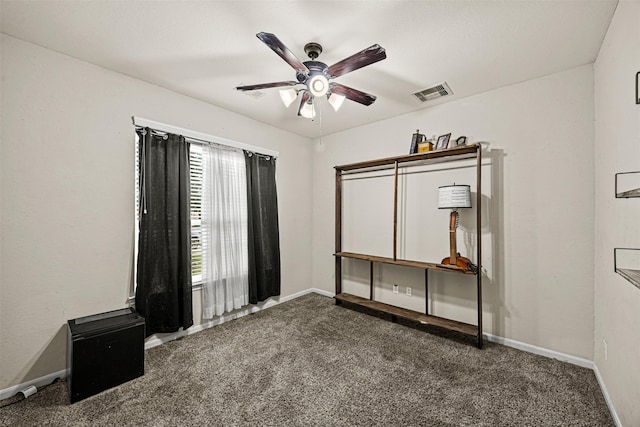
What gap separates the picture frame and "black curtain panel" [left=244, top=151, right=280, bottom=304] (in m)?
2.23

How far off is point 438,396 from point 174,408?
1.93 meters

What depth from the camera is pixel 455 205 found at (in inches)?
108

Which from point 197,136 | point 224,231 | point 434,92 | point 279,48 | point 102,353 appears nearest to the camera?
point 279,48

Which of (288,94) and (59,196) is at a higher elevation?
(288,94)

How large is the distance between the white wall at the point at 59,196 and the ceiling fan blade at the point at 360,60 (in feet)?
6.74

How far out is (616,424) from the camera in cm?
173

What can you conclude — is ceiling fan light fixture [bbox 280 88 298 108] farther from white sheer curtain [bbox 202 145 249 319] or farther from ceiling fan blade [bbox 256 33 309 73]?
white sheer curtain [bbox 202 145 249 319]

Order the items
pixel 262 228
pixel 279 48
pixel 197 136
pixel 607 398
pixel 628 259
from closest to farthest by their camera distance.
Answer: pixel 628 259, pixel 279 48, pixel 607 398, pixel 197 136, pixel 262 228

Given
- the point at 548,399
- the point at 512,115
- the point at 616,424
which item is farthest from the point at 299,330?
the point at 512,115

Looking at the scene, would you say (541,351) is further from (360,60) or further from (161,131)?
(161,131)

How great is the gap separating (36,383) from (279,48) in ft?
10.4

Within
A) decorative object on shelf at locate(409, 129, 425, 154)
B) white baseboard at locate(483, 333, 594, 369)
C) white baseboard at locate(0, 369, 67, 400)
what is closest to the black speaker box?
white baseboard at locate(0, 369, 67, 400)

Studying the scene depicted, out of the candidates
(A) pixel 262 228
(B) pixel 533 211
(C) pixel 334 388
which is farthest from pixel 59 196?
(B) pixel 533 211

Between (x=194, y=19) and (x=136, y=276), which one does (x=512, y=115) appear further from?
(x=136, y=276)
